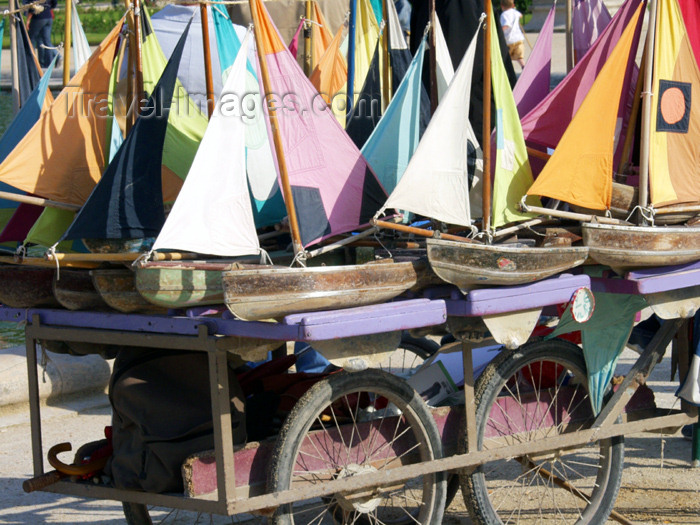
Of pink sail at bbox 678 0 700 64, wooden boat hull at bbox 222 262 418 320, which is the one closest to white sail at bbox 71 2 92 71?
wooden boat hull at bbox 222 262 418 320

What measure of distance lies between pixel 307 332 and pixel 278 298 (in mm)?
133

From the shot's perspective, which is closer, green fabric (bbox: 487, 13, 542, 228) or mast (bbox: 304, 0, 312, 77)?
green fabric (bbox: 487, 13, 542, 228)

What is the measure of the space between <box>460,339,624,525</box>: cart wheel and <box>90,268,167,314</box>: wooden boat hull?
1.29 metres

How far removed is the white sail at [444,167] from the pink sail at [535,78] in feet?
3.34

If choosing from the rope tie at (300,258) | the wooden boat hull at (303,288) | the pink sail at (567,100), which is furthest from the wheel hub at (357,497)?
the pink sail at (567,100)

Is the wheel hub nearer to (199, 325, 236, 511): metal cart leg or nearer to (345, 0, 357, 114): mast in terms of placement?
(199, 325, 236, 511): metal cart leg

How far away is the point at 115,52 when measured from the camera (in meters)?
3.80

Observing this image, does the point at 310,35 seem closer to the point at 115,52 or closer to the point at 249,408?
the point at 115,52

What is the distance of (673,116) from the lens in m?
3.79

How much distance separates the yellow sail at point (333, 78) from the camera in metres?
4.68

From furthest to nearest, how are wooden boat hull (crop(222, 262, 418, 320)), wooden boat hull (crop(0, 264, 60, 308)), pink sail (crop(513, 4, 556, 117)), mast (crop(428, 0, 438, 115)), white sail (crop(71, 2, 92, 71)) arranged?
white sail (crop(71, 2, 92, 71)), pink sail (crop(513, 4, 556, 117)), mast (crop(428, 0, 438, 115)), wooden boat hull (crop(0, 264, 60, 308)), wooden boat hull (crop(222, 262, 418, 320))

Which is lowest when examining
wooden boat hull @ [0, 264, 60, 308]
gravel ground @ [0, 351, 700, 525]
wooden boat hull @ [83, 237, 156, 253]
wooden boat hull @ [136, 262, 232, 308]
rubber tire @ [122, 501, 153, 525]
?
gravel ground @ [0, 351, 700, 525]

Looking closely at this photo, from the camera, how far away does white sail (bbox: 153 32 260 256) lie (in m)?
3.04

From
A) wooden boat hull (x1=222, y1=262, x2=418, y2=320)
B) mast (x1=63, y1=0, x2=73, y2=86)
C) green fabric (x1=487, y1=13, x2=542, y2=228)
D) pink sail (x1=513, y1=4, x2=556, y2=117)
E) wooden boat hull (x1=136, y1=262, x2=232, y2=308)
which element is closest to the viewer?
wooden boat hull (x1=222, y1=262, x2=418, y2=320)
